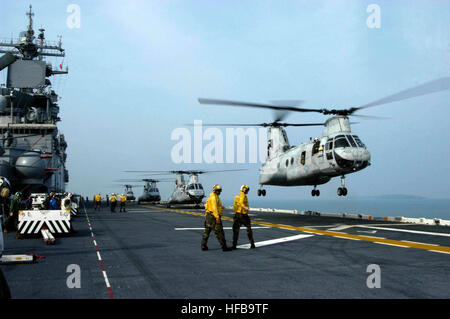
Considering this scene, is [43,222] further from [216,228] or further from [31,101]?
[31,101]

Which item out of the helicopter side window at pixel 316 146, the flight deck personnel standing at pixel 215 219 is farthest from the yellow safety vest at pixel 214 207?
the helicopter side window at pixel 316 146

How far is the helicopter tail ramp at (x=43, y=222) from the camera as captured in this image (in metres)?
14.8

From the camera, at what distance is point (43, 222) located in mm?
15258

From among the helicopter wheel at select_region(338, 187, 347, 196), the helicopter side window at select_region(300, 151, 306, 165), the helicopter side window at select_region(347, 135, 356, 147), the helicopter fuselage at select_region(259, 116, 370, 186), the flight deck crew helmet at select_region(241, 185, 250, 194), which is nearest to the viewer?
the flight deck crew helmet at select_region(241, 185, 250, 194)

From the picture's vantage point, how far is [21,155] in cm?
4175

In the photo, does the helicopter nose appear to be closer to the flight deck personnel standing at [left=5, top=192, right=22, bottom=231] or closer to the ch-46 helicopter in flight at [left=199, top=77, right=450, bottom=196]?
the ch-46 helicopter in flight at [left=199, top=77, right=450, bottom=196]

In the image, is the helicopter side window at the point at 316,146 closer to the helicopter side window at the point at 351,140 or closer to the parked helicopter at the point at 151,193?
the helicopter side window at the point at 351,140

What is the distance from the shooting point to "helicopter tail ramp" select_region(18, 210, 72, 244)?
14773mm

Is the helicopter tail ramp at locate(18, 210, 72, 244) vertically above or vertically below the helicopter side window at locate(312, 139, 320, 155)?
below

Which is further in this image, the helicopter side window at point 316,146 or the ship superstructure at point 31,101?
the ship superstructure at point 31,101

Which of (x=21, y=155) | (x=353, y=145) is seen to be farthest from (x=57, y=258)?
(x=21, y=155)

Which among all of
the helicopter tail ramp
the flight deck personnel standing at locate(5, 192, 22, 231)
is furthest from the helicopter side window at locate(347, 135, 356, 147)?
the flight deck personnel standing at locate(5, 192, 22, 231)

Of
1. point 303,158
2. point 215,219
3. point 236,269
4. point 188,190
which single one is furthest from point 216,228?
point 188,190

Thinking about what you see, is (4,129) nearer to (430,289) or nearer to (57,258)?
(57,258)
